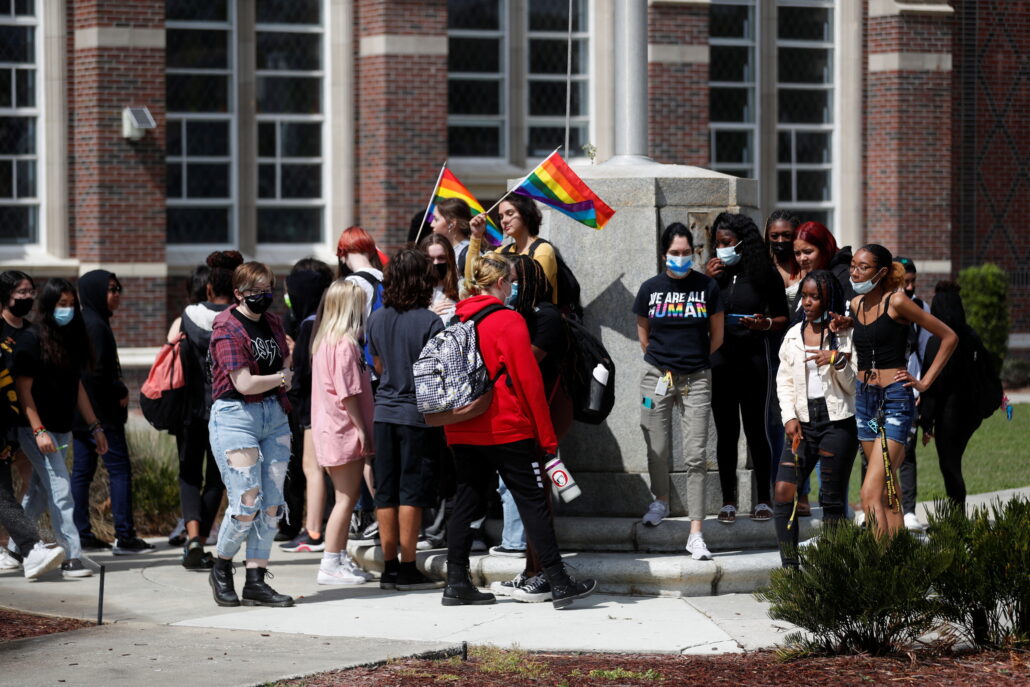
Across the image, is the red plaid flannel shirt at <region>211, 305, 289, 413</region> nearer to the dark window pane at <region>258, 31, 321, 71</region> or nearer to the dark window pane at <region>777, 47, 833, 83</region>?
the dark window pane at <region>258, 31, 321, 71</region>

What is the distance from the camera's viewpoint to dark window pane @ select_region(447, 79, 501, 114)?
2123cm

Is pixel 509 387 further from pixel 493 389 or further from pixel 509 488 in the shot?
pixel 509 488

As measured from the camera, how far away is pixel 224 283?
8734mm

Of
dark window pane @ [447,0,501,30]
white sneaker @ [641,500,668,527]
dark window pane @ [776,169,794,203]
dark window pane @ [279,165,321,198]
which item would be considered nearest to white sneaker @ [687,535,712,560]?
white sneaker @ [641,500,668,527]

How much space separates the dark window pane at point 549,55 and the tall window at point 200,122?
14.2 ft

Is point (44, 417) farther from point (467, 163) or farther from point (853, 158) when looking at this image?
point (853, 158)

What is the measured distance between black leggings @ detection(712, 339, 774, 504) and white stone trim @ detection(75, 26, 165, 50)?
12.6 m

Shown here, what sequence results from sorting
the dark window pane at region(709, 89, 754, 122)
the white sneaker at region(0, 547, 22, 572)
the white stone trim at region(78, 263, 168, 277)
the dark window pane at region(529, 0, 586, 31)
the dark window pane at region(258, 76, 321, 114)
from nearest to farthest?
1. the white sneaker at region(0, 547, 22, 572)
2. the white stone trim at region(78, 263, 168, 277)
3. the dark window pane at region(258, 76, 321, 114)
4. the dark window pane at region(529, 0, 586, 31)
5. the dark window pane at region(709, 89, 754, 122)

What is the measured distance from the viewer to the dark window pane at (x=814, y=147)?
2338 cm

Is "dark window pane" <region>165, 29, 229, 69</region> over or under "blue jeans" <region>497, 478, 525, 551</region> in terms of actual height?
over

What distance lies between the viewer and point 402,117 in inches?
789

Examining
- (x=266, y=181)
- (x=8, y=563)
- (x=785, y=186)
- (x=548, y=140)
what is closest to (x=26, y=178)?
(x=266, y=181)

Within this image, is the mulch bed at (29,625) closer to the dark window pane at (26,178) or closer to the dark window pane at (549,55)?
the dark window pane at (26,178)

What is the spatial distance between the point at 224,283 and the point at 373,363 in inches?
40.2
